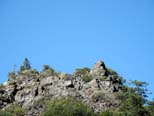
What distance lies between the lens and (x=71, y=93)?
324ft

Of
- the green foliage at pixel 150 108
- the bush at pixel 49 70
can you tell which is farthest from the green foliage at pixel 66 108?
the bush at pixel 49 70

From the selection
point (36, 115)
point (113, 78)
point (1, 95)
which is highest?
point (113, 78)

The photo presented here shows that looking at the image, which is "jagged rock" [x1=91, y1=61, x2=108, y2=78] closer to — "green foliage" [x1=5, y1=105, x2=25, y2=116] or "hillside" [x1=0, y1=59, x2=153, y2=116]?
"hillside" [x1=0, y1=59, x2=153, y2=116]

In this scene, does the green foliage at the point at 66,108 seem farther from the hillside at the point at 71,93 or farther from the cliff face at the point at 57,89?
the cliff face at the point at 57,89

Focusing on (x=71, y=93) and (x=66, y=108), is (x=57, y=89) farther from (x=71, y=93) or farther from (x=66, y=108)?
(x=66, y=108)

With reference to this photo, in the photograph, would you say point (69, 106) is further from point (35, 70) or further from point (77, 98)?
point (35, 70)

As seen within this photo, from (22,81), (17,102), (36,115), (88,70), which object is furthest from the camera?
(88,70)

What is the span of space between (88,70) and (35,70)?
12426 mm

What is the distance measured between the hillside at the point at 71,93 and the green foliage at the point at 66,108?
0.68 ft

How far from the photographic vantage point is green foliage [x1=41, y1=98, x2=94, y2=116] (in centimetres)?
9288

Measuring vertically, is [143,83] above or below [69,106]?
above

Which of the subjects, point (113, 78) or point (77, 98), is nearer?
point (77, 98)

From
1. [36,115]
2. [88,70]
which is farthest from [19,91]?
[88,70]

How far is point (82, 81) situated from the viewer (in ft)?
340
